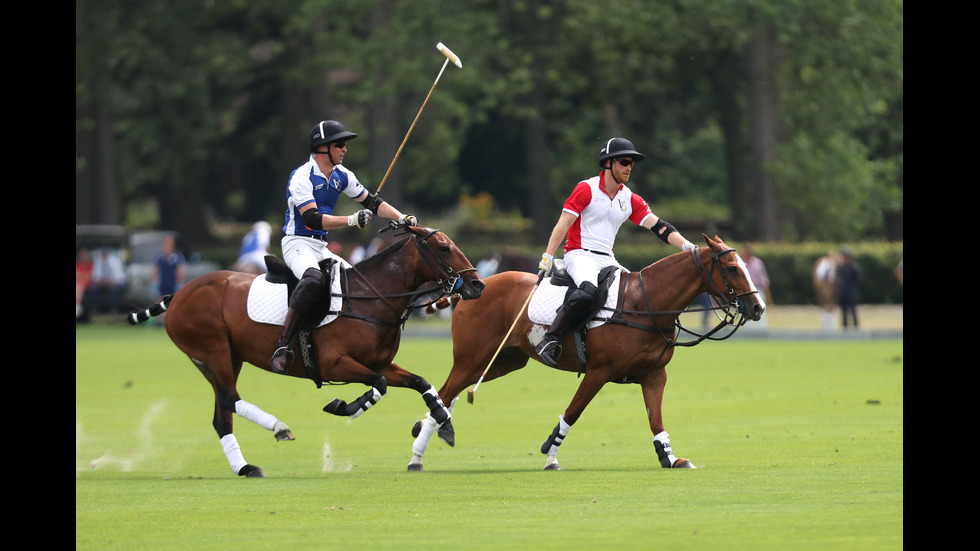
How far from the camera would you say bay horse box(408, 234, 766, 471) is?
1150 cm

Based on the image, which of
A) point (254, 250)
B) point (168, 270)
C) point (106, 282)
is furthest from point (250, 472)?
point (106, 282)

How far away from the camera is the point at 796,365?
23.4 m

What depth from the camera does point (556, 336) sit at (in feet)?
38.9

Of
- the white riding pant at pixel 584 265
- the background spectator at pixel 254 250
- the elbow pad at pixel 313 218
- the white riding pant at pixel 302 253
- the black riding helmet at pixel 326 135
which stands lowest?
the background spectator at pixel 254 250

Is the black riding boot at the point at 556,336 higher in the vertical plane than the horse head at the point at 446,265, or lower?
lower

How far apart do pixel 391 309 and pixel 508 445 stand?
2458 millimetres

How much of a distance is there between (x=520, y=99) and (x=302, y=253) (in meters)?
37.5

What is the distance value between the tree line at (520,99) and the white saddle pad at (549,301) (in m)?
29.8

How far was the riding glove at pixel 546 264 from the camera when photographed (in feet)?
38.6

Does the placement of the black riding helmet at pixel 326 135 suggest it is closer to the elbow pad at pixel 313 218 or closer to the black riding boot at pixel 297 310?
the elbow pad at pixel 313 218

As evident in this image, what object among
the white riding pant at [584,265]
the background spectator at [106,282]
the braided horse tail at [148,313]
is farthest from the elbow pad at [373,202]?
the background spectator at [106,282]

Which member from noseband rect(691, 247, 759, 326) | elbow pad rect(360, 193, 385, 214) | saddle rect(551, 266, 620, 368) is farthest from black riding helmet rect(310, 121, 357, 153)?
noseband rect(691, 247, 759, 326)

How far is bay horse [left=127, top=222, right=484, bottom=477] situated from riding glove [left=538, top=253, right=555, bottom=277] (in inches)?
20.5

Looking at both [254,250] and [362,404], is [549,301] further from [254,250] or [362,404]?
[254,250]
